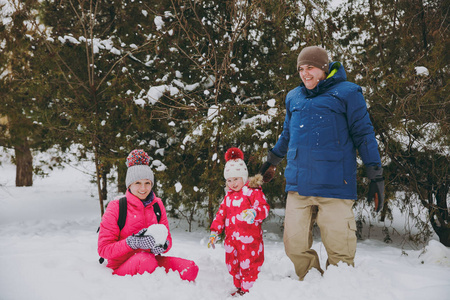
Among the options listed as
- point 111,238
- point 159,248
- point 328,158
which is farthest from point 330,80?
point 111,238

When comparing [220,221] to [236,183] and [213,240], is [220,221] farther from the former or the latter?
[236,183]

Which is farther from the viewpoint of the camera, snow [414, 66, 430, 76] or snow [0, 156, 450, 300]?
snow [414, 66, 430, 76]

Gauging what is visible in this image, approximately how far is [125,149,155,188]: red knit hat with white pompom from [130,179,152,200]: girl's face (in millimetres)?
37

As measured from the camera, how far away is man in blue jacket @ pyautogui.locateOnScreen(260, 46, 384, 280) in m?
2.60

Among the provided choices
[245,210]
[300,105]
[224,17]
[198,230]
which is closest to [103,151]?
[198,230]

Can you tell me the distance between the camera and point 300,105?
2770 mm

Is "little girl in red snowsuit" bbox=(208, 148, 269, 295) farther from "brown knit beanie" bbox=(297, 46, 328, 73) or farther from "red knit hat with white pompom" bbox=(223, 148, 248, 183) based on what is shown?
"brown knit beanie" bbox=(297, 46, 328, 73)

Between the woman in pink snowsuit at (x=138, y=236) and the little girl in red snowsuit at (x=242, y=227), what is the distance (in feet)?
1.42

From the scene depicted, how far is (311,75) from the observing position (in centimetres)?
275

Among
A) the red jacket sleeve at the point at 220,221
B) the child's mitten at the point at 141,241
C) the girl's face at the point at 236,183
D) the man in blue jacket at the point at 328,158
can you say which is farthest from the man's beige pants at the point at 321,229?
the child's mitten at the point at 141,241

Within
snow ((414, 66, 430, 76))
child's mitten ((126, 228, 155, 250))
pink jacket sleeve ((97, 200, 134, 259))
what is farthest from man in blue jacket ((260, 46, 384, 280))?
snow ((414, 66, 430, 76))

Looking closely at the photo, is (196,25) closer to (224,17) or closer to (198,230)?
(224,17)

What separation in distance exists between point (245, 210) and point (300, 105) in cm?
109

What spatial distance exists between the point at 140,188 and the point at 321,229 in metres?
1.60
